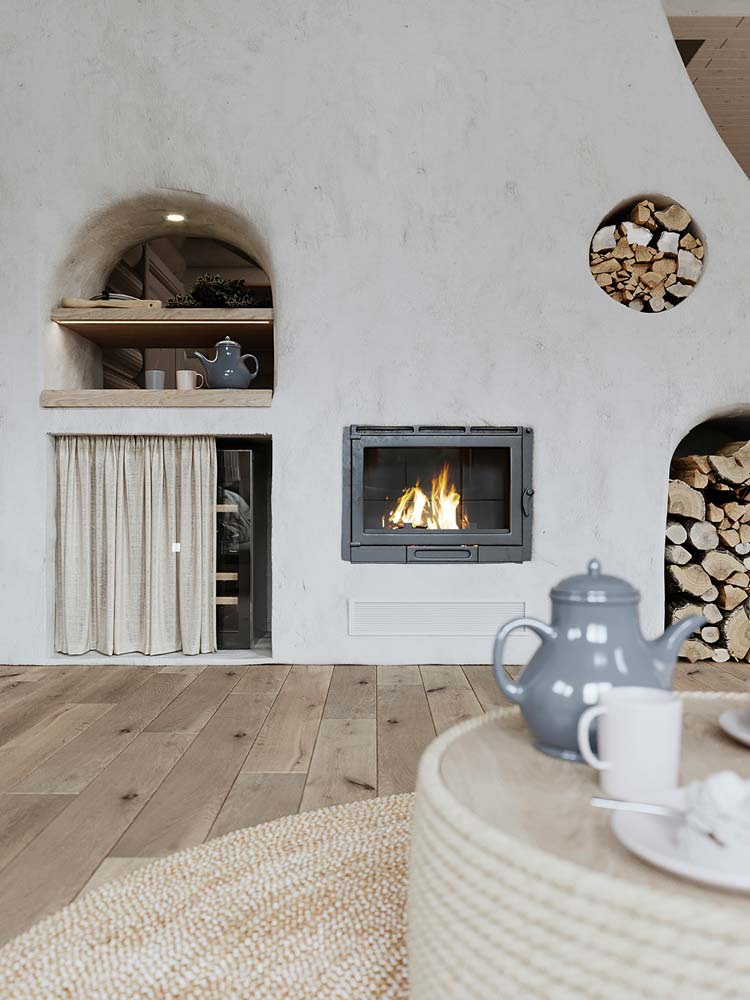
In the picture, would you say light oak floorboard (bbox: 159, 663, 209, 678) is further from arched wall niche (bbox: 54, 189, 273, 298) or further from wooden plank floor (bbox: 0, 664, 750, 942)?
arched wall niche (bbox: 54, 189, 273, 298)

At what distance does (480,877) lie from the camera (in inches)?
28.0

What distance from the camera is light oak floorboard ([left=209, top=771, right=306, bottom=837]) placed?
5.53 feet

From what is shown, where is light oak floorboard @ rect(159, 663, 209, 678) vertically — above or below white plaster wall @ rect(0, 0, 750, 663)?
below

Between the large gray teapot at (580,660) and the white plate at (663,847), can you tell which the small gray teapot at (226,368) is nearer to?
the large gray teapot at (580,660)

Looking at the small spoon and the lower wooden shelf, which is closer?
the small spoon

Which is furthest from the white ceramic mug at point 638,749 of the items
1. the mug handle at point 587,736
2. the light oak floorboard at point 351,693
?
the light oak floorboard at point 351,693

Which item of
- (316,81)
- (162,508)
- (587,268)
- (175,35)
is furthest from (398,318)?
(175,35)

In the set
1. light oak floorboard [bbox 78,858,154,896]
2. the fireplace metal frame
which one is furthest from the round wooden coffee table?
the fireplace metal frame

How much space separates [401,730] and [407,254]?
73.6 inches

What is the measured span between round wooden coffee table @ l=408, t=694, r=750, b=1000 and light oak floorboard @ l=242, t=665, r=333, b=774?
1.20 m

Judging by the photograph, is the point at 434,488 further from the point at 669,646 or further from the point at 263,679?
the point at 669,646

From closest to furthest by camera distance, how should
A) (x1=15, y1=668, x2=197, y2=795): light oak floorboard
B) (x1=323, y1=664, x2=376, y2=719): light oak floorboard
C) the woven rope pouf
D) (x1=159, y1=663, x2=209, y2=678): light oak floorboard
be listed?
the woven rope pouf < (x1=15, y1=668, x2=197, y2=795): light oak floorboard < (x1=323, y1=664, x2=376, y2=719): light oak floorboard < (x1=159, y1=663, x2=209, y2=678): light oak floorboard

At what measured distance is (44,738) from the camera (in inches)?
89.5

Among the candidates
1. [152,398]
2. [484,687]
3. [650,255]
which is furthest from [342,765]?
[650,255]
